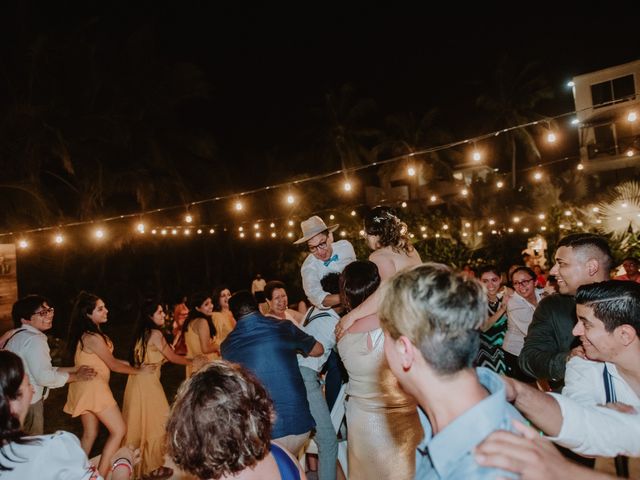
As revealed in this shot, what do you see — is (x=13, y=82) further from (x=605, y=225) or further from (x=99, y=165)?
(x=605, y=225)

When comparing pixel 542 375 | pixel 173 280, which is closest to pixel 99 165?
pixel 173 280

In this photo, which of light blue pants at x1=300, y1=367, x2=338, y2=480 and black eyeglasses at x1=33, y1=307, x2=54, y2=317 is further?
black eyeglasses at x1=33, y1=307, x2=54, y2=317

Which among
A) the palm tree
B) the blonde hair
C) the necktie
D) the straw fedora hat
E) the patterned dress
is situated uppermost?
the palm tree

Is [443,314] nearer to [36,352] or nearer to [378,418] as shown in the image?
[378,418]

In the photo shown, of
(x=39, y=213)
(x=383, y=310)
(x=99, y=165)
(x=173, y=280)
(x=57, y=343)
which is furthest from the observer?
(x=173, y=280)

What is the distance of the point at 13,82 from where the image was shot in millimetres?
14648

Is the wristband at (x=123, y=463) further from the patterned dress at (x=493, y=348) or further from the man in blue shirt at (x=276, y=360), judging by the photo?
the patterned dress at (x=493, y=348)

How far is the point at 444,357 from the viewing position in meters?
1.32

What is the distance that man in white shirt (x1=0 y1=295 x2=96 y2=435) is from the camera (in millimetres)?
4043

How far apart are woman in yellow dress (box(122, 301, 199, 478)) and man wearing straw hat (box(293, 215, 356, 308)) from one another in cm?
177

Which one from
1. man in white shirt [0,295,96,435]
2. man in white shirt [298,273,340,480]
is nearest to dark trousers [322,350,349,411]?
man in white shirt [298,273,340,480]

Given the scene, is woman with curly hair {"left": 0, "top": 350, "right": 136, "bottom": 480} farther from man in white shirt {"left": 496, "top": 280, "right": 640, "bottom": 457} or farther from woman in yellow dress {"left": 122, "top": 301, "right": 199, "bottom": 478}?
woman in yellow dress {"left": 122, "top": 301, "right": 199, "bottom": 478}

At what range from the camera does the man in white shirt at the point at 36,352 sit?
404cm

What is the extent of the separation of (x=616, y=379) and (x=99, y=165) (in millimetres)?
18487
